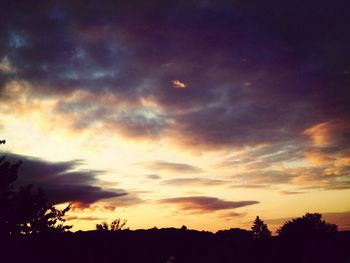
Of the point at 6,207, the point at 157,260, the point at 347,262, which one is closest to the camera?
the point at 347,262

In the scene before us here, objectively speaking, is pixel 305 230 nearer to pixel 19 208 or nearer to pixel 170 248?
pixel 170 248

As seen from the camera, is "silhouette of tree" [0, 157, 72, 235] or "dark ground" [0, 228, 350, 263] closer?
"dark ground" [0, 228, 350, 263]

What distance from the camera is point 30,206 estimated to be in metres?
22.6

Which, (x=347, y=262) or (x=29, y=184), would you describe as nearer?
(x=347, y=262)

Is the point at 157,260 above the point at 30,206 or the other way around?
the other way around

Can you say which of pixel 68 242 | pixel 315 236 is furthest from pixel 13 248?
pixel 315 236

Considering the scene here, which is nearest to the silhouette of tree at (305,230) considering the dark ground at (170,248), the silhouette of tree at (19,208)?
the dark ground at (170,248)

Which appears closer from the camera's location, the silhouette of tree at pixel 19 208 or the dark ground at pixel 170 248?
the dark ground at pixel 170 248

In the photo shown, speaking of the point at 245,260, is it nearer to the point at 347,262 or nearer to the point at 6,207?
the point at 347,262

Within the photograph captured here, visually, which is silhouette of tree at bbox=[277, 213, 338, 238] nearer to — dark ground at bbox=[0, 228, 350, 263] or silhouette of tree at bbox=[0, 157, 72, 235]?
dark ground at bbox=[0, 228, 350, 263]

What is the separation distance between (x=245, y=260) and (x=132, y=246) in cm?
458


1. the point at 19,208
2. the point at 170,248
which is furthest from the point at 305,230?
the point at 19,208

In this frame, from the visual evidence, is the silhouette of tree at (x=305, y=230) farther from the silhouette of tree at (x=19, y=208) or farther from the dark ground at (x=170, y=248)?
the silhouette of tree at (x=19, y=208)

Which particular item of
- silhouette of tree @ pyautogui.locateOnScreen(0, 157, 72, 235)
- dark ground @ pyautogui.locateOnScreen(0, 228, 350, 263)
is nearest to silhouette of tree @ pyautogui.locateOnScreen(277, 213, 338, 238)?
dark ground @ pyautogui.locateOnScreen(0, 228, 350, 263)
